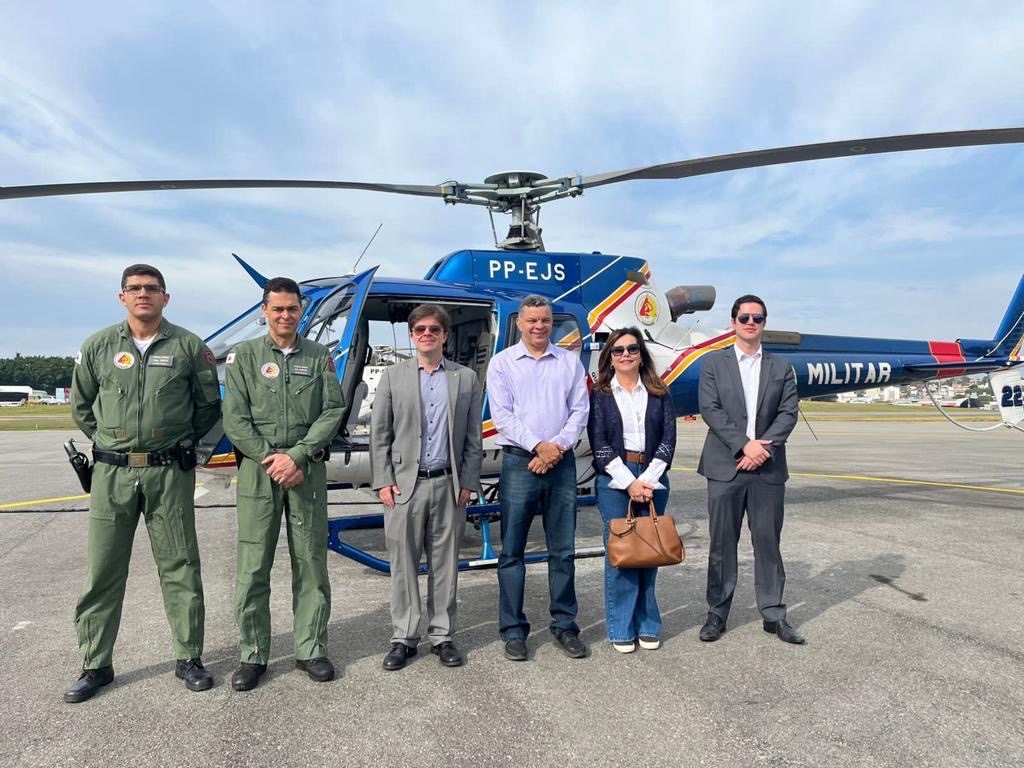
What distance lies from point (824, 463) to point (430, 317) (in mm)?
13343

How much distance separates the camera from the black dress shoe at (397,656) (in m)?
3.48

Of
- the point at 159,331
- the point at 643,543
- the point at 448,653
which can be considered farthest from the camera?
the point at 643,543

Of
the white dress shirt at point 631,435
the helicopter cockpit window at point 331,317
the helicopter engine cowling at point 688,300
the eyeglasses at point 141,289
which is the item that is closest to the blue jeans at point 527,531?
the white dress shirt at point 631,435

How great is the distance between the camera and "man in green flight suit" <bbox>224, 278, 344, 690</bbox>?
132 inches

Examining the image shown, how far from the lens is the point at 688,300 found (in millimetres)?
7262

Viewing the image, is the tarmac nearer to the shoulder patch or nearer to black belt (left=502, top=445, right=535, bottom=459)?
black belt (left=502, top=445, right=535, bottom=459)

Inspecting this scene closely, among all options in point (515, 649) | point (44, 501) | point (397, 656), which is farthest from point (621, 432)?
point (44, 501)

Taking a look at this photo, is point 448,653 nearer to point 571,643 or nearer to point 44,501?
point 571,643

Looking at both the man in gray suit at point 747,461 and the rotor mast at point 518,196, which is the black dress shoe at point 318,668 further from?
the rotor mast at point 518,196

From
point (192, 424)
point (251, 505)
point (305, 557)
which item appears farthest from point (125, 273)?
point (305, 557)

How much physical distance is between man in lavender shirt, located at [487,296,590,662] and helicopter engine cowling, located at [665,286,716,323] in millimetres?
3709

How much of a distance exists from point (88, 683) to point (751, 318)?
3.87m

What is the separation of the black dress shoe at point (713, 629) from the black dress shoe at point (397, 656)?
164cm

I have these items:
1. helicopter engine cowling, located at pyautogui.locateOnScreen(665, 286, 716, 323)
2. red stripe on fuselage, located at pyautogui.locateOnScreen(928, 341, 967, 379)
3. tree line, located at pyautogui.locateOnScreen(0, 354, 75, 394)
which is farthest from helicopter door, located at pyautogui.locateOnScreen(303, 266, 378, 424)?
tree line, located at pyautogui.locateOnScreen(0, 354, 75, 394)
